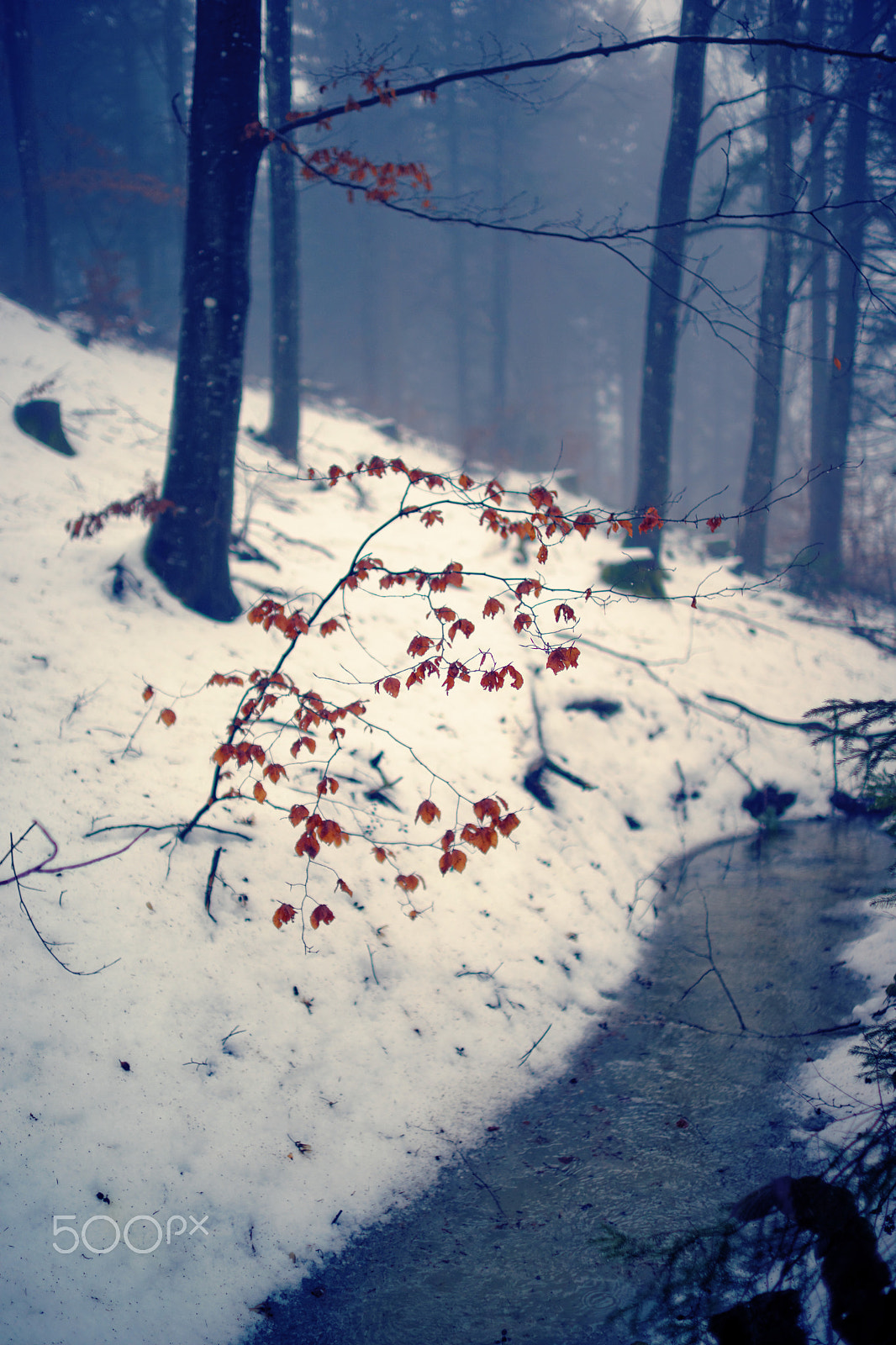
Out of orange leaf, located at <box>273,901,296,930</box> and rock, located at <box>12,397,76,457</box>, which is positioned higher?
rock, located at <box>12,397,76,457</box>

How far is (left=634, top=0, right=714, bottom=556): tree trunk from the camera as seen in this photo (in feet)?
28.3

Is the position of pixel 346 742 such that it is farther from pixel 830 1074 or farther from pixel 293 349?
pixel 293 349

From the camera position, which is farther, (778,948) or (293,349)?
(293,349)

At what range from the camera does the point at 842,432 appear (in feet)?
42.3

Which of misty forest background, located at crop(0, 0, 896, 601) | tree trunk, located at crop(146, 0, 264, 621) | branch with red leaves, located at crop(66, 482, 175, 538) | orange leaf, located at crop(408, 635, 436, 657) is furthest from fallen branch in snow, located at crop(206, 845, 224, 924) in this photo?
misty forest background, located at crop(0, 0, 896, 601)

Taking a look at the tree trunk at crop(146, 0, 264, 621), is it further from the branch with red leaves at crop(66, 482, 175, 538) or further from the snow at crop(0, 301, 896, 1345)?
the snow at crop(0, 301, 896, 1345)

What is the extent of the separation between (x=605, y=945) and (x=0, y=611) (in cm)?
486

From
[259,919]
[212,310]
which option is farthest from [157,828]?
[212,310]

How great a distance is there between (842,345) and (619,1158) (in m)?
14.1

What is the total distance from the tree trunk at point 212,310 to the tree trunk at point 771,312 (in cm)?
858

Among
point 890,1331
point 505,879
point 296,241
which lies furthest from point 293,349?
point 890,1331

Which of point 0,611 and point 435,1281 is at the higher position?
point 0,611
